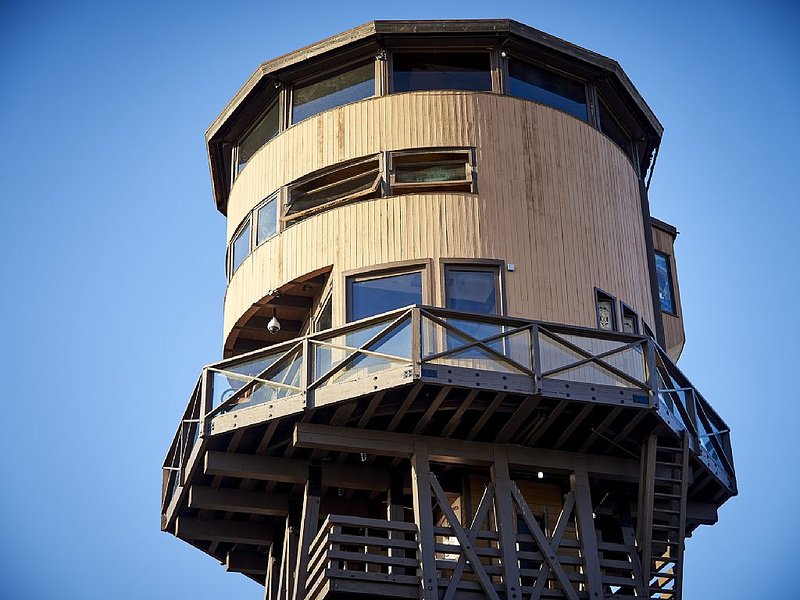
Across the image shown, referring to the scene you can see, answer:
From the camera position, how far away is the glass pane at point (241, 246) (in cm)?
2880

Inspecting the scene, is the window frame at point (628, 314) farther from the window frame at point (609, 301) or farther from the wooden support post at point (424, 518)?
the wooden support post at point (424, 518)

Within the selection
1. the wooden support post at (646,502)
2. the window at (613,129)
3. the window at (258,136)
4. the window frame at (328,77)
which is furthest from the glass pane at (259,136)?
the wooden support post at (646,502)

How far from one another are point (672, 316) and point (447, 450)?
8.07 metres

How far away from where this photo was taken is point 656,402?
80.8 ft

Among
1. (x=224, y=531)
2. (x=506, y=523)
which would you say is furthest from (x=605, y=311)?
(x=224, y=531)

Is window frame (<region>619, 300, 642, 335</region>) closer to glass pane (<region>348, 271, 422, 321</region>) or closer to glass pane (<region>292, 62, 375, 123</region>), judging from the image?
glass pane (<region>348, 271, 422, 321</region>)

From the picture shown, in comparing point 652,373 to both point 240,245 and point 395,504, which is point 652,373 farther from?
point 240,245

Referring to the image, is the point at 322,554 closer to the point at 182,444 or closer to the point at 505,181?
the point at 182,444

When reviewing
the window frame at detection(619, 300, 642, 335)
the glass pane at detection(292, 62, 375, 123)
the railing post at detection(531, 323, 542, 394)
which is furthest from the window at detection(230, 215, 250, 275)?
the window frame at detection(619, 300, 642, 335)

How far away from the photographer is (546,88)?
94.3 ft

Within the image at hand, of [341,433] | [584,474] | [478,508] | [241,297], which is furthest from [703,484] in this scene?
[241,297]

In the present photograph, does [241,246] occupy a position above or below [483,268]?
above

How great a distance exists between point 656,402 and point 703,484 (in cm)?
325

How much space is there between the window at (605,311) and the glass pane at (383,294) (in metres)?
3.25
